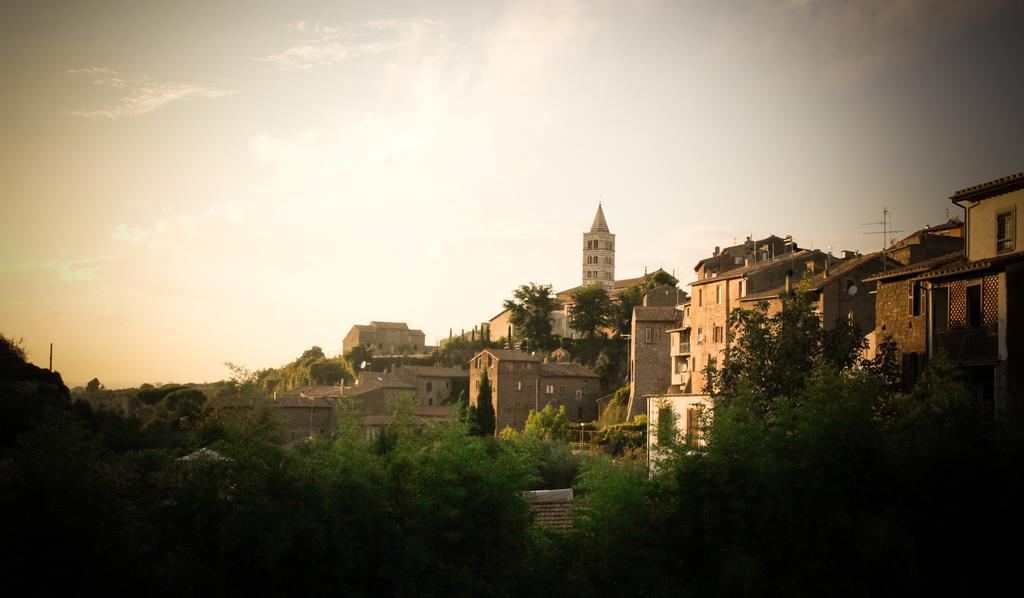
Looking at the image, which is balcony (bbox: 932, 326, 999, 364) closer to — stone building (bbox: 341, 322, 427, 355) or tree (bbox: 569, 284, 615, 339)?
tree (bbox: 569, 284, 615, 339)

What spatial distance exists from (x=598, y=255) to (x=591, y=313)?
183 ft

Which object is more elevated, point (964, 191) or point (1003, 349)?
point (964, 191)

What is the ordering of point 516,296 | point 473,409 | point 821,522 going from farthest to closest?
1. point 516,296
2. point 473,409
3. point 821,522

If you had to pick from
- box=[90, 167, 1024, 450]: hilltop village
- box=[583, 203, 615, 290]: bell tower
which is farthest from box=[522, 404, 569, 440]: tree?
box=[583, 203, 615, 290]: bell tower

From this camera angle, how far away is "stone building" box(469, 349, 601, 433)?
69.4m

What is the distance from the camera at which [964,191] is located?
2316 centimetres

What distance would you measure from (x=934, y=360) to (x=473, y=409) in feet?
163

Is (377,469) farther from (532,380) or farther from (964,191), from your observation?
(532,380)

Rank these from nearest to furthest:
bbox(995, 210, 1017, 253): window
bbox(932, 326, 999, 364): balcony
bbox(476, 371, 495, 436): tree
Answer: bbox(932, 326, 999, 364): balcony, bbox(995, 210, 1017, 253): window, bbox(476, 371, 495, 436): tree

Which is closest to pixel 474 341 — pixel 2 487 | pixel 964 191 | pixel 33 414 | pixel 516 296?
pixel 516 296

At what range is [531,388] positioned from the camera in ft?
230

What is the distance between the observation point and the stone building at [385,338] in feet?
383

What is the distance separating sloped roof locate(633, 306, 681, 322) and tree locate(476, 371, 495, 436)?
1476 centimetres

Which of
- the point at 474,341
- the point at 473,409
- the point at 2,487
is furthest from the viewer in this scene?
the point at 474,341
